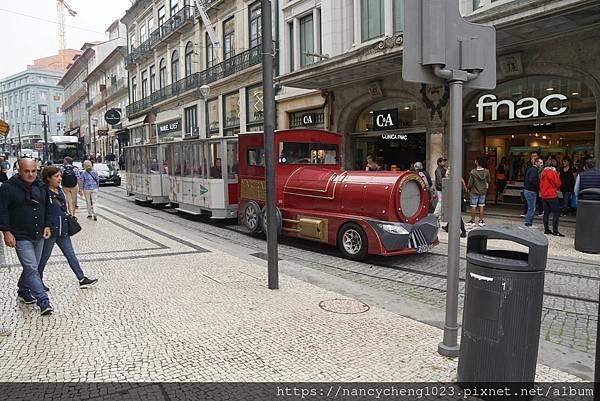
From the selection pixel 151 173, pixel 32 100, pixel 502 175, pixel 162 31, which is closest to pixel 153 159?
pixel 151 173

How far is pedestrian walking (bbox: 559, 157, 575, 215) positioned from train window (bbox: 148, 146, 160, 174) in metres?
13.6

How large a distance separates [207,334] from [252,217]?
7.05m

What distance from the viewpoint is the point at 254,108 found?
26094 mm

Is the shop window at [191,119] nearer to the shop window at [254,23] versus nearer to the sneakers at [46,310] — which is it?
the shop window at [254,23]

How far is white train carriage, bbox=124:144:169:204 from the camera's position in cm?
1800

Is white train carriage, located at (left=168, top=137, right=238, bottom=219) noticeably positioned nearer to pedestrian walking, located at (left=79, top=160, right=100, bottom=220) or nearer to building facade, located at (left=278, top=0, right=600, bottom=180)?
pedestrian walking, located at (left=79, top=160, right=100, bottom=220)

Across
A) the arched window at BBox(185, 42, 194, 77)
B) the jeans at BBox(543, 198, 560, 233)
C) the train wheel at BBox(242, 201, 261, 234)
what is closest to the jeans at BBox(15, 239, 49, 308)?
the train wheel at BBox(242, 201, 261, 234)

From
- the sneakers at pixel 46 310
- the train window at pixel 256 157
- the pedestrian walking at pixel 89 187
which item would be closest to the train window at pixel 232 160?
the train window at pixel 256 157

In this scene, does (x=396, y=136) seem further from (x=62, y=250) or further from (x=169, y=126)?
(x=169, y=126)

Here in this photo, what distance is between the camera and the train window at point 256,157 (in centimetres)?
1162

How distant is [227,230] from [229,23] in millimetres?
19155

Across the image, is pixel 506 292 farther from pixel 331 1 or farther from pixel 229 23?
pixel 229 23

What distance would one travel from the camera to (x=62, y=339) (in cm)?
472

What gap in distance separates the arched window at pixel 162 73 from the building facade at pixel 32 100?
76.3m
